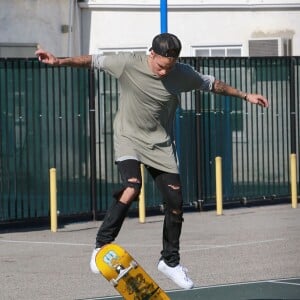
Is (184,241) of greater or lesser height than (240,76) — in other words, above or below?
below

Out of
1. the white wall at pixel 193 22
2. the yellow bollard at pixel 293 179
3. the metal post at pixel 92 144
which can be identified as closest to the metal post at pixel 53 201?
the metal post at pixel 92 144

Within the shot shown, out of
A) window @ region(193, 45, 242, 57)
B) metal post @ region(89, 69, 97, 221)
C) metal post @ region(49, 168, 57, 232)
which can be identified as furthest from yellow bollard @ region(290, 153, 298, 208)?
window @ region(193, 45, 242, 57)

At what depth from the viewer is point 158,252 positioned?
14141 millimetres

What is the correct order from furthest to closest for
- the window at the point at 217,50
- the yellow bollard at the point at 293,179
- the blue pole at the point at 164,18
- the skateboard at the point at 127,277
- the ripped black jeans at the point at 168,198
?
the window at the point at 217,50
the blue pole at the point at 164,18
the yellow bollard at the point at 293,179
the ripped black jeans at the point at 168,198
the skateboard at the point at 127,277

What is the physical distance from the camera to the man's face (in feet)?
30.2

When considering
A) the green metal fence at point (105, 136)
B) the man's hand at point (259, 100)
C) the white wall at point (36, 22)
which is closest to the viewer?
the man's hand at point (259, 100)

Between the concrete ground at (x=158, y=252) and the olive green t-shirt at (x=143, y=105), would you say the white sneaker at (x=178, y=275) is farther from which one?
the concrete ground at (x=158, y=252)

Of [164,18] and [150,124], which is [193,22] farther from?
[150,124]

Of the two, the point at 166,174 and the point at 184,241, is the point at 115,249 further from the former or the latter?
the point at 184,241

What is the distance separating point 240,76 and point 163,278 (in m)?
8.26

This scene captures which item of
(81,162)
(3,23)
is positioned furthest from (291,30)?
(81,162)

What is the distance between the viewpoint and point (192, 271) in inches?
485

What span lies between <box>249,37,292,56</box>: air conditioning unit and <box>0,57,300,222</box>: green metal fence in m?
6.79

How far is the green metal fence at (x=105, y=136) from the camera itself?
17266mm
